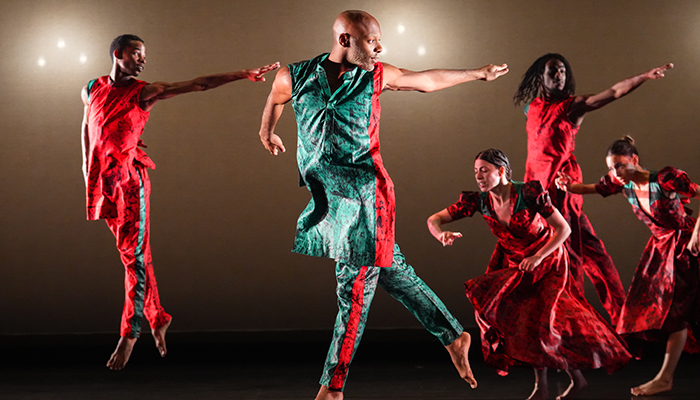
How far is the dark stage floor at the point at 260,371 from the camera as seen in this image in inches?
119

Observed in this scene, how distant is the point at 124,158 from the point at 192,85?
0.54m

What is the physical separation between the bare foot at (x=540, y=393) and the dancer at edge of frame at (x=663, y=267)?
455 mm

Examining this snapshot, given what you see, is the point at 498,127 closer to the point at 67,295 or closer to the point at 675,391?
the point at 675,391

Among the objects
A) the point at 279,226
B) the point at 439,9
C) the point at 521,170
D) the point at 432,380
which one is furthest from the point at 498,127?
the point at 432,380

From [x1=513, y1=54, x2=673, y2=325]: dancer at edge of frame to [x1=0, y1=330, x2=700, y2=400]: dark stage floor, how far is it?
1.66 ft

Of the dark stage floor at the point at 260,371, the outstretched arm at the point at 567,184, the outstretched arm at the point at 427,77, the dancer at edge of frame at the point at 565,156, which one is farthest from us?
the dancer at edge of frame at the point at 565,156

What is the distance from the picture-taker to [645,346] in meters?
3.96

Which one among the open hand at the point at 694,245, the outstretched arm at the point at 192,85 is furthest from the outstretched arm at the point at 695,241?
the outstretched arm at the point at 192,85

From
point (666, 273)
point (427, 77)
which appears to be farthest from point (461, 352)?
point (666, 273)

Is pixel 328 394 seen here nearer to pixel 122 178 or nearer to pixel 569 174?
pixel 122 178

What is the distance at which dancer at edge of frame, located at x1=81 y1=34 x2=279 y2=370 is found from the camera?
3.12 metres

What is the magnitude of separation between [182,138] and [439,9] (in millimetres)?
1962

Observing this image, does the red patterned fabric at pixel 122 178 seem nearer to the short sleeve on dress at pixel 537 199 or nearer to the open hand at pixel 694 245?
the short sleeve on dress at pixel 537 199

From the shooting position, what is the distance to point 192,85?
2.95 meters
